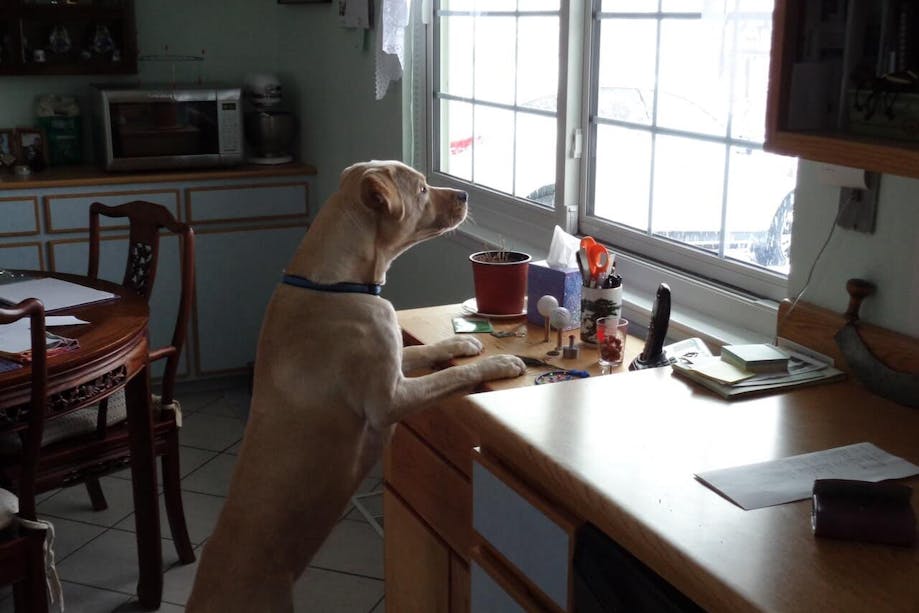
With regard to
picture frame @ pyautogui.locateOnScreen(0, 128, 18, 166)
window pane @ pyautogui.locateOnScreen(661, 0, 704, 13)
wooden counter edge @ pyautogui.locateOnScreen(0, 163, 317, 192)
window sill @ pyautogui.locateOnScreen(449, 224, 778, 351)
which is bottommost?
window sill @ pyautogui.locateOnScreen(449, 224, 778, 351)

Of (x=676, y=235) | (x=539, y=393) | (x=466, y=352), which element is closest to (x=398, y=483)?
(x=466, y=352)

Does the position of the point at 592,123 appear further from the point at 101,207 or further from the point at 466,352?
the point at 101,207

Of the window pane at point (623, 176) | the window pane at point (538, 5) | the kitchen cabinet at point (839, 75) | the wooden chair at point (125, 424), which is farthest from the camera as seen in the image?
the window pane at point (538, 5)

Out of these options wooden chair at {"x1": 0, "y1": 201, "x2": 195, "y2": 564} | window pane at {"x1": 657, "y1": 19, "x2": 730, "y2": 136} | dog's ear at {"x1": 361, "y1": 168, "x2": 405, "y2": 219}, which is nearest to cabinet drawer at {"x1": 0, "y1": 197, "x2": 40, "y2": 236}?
wooden chair at {"x1": 0, "y1": 201, "x2": 195, "y2": 564}

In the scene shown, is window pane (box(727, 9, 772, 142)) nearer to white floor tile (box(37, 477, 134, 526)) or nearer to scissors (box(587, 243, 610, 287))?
scissors (box(587, 243, 610, 287))

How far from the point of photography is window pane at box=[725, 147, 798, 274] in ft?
6.74

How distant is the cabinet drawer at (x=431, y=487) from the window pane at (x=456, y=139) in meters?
1.32

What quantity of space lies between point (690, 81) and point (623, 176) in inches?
13.6

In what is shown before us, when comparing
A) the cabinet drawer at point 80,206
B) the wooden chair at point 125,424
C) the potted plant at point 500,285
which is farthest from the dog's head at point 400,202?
the cabinet drawer at point 80,206

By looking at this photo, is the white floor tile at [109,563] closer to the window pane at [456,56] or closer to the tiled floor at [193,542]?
the tiled floor at [193,542]

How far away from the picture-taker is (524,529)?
1412 mm

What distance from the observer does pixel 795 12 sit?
1.38m

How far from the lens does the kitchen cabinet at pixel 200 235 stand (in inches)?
150

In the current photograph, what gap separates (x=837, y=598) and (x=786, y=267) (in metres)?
1.18
